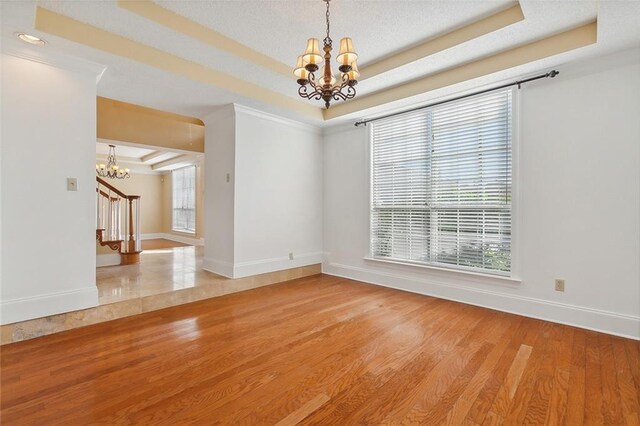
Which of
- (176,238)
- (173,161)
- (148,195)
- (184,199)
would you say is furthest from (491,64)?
(148,195)

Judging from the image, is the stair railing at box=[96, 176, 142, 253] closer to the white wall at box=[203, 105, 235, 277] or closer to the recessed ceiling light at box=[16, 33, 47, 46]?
the white wall at box=[203, 105, 235, 277]

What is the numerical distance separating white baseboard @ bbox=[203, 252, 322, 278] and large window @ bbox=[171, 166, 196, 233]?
510 cm

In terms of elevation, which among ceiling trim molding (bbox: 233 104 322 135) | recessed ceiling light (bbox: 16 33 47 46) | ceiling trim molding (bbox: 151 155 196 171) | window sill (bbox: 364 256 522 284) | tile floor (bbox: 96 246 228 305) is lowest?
tile floor (bbox: 96 246 228 305)

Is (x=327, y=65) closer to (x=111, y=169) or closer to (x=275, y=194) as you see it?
(x=275, y=194)

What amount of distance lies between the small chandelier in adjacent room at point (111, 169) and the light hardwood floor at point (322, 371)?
719 cm

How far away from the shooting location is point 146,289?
3.65m

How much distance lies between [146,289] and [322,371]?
103 inches

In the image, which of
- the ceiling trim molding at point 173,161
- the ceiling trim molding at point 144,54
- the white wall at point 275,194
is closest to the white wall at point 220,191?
the white wall at point 275,194

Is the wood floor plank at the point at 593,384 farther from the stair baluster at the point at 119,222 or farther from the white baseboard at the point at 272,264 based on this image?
the stair baluster at the point at 119,222

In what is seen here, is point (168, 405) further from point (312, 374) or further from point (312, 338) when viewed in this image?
point (312, 338)

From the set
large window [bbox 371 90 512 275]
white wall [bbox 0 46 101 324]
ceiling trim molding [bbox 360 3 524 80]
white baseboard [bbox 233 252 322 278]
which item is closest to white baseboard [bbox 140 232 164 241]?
white baseboard [bbox 233 252 322 278]

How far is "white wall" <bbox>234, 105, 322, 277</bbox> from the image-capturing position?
443 centimetres

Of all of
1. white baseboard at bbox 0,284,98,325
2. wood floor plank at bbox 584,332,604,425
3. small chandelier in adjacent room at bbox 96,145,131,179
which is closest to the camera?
wood floor plank at bbox 584,332,604,425

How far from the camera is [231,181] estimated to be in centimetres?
440
